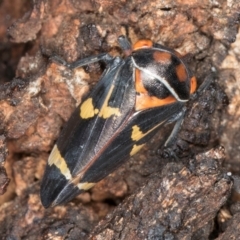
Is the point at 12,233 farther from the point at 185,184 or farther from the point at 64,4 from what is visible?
the point at 64,4

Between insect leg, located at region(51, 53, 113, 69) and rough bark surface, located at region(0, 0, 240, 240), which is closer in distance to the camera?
rough bark surface, located at region(0, 0, 240, 240)

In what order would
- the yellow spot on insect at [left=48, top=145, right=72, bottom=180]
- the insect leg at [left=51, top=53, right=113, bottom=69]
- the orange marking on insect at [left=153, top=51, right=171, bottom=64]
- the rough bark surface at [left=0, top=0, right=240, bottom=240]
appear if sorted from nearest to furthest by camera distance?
the rough bark surface at [left=0, top=0, right=240, bottom=240], the insect leg at [left=51, top=53, right=113, bottom=69], the yellow spot on insect at [left=48, top=145, right=72, bottom=180], the orange marking on insect at [left=153, top=51, right=171, bottom=64]

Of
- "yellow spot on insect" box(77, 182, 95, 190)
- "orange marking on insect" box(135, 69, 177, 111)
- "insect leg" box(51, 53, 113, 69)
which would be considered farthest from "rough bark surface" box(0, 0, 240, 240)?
"orange marking on insect" box(135, 69, 177, 111)

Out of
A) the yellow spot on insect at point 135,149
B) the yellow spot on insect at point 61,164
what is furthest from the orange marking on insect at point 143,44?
the yellow spot on insect at point 61,164

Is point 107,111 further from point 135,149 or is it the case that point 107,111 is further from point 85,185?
point 85,185

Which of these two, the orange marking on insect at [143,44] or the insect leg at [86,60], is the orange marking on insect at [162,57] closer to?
the orange marking on insect at [143,44]

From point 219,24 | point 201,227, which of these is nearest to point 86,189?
point 201,227

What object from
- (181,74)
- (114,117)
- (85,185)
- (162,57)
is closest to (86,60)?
(114,117)

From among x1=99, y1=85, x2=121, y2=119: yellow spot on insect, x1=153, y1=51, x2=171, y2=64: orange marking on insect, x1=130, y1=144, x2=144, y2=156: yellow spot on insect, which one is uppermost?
x1=153, y1=51, x2=171, y2=64: orange marking on insect

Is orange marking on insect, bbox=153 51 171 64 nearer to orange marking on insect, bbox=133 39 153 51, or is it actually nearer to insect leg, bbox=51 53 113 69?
orange marking on insect, bbox=133 39 153 51
